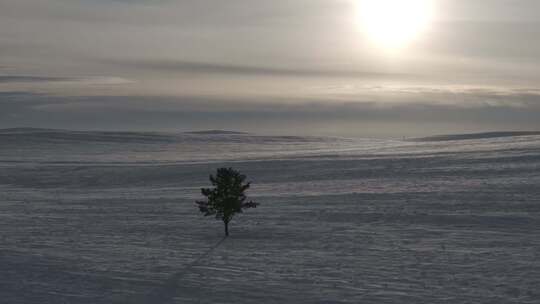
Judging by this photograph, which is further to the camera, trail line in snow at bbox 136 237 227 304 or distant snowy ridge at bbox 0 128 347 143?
distant snowy ridge at bbox 0 128 347 143

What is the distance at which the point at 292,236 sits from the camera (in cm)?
3028

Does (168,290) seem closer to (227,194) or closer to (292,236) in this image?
(292,236)

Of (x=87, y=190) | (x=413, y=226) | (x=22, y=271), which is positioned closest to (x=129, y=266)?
(x=22, y=271)

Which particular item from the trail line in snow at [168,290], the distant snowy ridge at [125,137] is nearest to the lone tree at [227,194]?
the trail line in snow at [168,290]

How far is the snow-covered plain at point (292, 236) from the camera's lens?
2116 centimetres

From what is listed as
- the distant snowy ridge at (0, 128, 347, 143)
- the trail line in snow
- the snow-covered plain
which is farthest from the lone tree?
the distant snowy ridge at (0, 128, 347, 143)

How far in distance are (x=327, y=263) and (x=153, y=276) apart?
5924 millimetres

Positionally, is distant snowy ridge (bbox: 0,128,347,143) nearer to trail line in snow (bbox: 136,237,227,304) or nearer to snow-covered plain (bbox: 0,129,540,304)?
snow-covered plain (bbox: 0,129,540,304)

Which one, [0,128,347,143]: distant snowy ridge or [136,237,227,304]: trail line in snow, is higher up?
[0,128,347,143]: distant snowy ridge

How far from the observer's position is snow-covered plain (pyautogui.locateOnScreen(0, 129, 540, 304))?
2116 centimetres

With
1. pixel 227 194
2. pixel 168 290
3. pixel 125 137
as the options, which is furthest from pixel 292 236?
pixel 125 137

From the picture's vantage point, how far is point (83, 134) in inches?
4648

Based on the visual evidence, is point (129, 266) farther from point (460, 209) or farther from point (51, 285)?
point (460, 209)

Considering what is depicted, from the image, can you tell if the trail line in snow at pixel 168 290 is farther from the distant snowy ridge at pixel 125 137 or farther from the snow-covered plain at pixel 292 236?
the distant snowy ridge at pixel 125 137
